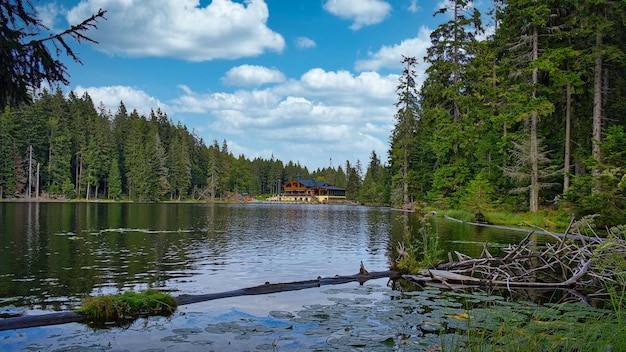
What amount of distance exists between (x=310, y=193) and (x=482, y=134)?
95958 mm

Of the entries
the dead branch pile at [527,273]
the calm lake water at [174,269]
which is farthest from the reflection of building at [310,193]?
the dead branch pile at [527,273]

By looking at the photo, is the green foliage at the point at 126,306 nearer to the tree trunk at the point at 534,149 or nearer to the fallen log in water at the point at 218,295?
the fallen log in water at the point at 218,295

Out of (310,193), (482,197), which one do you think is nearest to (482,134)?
(482,197)

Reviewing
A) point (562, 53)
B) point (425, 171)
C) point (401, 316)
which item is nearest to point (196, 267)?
point (401, 316)

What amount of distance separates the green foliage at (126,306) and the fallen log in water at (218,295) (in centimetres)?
24

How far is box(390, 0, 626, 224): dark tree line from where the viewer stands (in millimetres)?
24875

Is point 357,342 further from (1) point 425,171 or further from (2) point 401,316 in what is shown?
(1) point 425,171

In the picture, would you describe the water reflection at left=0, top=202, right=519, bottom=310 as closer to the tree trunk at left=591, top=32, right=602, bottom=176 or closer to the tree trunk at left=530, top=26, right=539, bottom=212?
the tree trunk at left=530, top=26, right=539, bottom=212

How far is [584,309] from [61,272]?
14944mm

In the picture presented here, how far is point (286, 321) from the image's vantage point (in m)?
9.64

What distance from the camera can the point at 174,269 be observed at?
16500 millimetres

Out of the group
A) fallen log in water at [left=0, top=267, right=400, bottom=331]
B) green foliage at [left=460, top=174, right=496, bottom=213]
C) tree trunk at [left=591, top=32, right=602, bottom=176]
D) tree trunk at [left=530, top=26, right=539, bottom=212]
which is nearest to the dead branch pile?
fallen log in water at [left=0, top=267, right=400, bottom=331]

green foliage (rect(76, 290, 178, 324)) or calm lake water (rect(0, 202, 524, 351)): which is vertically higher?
green foliage (rect(76, 290, 178, 324))

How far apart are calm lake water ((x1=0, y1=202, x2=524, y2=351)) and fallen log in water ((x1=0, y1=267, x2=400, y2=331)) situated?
0.53 feet
